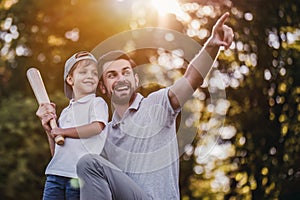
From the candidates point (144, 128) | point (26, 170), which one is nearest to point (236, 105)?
point (26, 170)

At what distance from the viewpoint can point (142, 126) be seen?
2277 mm

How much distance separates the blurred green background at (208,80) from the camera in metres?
4.21

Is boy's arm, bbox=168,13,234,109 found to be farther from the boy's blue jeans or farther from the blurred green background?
the blurred green background

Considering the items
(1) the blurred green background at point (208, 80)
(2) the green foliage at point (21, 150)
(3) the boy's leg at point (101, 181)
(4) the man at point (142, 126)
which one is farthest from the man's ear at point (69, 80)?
(2) the green foliage at point (21, 150)

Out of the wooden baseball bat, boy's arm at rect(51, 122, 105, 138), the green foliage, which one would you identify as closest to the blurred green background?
the green foliage

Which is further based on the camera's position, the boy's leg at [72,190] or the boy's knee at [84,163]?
the boy's leg at [72,190]

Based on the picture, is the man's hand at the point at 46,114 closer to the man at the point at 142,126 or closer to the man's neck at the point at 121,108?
the man at the point at 142,126

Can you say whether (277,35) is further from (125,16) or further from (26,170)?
(26,170)

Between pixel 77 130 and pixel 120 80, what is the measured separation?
0.20 m

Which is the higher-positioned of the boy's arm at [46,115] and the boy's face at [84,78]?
the boy's face at [84,78]

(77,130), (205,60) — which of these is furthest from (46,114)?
(205,60)

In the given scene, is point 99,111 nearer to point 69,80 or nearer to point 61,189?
point 69,80

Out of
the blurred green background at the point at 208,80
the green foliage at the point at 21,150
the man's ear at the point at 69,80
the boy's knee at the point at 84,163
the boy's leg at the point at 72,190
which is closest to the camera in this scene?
the boy's knee at the point at 84,163

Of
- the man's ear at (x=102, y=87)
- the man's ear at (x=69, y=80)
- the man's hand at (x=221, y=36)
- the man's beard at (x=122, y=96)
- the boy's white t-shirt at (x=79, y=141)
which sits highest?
the man's hand at (x=221, y=36)
